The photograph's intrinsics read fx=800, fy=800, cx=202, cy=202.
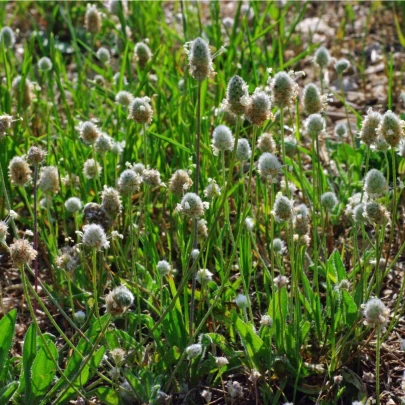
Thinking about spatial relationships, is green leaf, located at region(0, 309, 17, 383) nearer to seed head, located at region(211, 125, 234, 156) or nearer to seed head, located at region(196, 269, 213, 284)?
seed head, located at region(196, 269, 213, 284)

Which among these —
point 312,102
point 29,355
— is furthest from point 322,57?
point 29,355

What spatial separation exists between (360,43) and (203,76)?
9.61ft

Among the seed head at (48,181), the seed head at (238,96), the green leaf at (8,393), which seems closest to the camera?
the seed head at (238,96)

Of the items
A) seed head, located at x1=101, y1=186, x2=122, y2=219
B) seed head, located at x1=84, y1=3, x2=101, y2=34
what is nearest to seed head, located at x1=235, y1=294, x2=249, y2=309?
seed head, located at x1=101, y1=186, x2=122, y2=219

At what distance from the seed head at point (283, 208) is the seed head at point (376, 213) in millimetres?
178

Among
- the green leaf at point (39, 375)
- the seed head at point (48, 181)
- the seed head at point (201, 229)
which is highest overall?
the seed head at point (48, 181)

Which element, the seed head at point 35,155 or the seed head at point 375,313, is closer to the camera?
the seed head at point 375,313

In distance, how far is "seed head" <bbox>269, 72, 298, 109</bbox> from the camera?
1812 mm

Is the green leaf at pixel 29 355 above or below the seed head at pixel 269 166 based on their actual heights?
below

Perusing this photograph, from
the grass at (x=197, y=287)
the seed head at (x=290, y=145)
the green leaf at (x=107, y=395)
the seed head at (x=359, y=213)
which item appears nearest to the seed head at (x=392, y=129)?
the grass at (x=197, y=287)

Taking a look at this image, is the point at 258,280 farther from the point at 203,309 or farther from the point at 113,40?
the point at 113,40

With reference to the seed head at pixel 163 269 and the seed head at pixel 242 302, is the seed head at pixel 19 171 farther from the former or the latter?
the seed head at pixel 242 302

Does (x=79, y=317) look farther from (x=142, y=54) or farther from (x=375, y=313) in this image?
(x=142, y=54)

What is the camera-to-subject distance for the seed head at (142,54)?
10.5 ft
